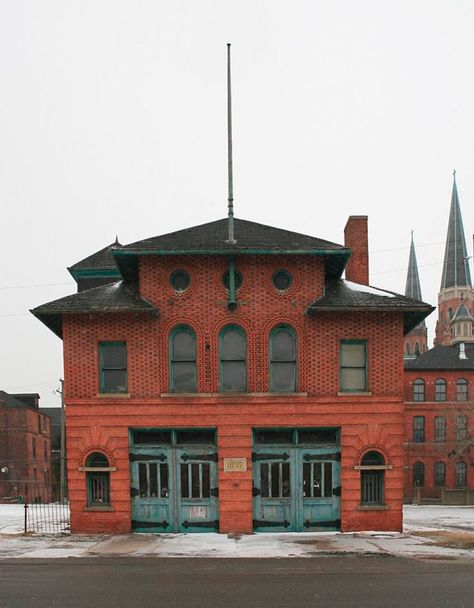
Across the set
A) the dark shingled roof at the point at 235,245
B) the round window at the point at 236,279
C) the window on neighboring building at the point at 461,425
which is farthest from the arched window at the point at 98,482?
the window on neighboring building at the point at 461,425

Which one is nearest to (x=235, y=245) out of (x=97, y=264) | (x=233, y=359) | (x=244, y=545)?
(x=233, y=359)

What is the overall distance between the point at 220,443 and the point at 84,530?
481 cm

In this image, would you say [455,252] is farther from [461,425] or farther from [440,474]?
[461,425]

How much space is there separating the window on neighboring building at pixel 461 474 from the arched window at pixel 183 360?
48.7 metres

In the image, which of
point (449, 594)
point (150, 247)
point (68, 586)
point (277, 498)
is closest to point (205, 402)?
point (277, 498)

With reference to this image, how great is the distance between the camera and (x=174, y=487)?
17.9 meters

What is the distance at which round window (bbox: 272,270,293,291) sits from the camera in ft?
61.1

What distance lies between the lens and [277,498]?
1794 cm

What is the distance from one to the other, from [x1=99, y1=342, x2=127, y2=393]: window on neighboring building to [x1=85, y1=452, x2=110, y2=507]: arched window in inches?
80.1

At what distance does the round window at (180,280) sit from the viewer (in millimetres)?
18562

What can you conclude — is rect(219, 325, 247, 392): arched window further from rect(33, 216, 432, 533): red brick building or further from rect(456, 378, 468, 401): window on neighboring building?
rect(456, 378, 468, 401): window on neighboring building

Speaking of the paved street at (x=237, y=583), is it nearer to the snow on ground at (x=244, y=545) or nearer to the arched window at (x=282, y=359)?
the snow on ground at (x=244, y=545)

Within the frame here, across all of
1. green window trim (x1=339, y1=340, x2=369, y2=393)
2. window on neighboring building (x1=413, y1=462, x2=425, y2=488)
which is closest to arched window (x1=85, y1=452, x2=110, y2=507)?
green window trim (x1=339, y1=340, x2=369, y2=393)

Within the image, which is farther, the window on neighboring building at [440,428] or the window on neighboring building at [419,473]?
the window on neighboring building at [440,428]
